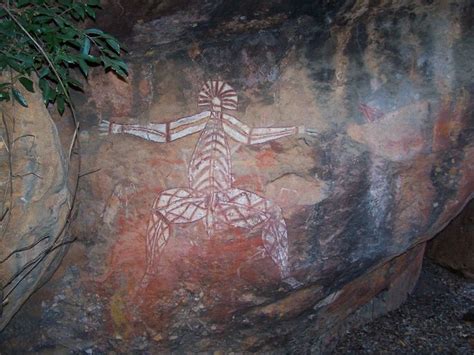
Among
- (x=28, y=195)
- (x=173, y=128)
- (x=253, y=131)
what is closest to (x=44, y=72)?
(x=28, y=195)

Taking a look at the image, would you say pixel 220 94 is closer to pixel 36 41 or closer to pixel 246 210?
pixel 246 210

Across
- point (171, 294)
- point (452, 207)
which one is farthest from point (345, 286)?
point (171, 294)

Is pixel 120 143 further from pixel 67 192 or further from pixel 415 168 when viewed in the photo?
pixel 415 168

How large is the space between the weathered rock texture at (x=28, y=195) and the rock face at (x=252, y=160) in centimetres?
32

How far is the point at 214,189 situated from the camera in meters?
2.65

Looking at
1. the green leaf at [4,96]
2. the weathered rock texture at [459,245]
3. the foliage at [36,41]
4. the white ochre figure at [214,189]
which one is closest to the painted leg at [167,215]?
the white ochre figure at [214,189]

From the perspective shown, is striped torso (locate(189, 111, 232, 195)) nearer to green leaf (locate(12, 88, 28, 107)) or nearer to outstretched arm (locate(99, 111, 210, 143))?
outstretched arm (locate(99, 111, 210, 143))

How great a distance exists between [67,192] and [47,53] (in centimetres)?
65

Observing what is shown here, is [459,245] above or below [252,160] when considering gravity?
below

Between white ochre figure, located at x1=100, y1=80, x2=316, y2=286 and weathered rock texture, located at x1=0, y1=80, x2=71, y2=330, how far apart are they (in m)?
0.49

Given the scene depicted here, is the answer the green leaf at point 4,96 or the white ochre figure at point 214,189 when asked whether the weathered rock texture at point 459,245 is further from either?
the green leaf at point 4,96

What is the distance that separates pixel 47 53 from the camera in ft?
6.91

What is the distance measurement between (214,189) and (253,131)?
1.12ft

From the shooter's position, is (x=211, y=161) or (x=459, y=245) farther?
(x=459, y=245)
